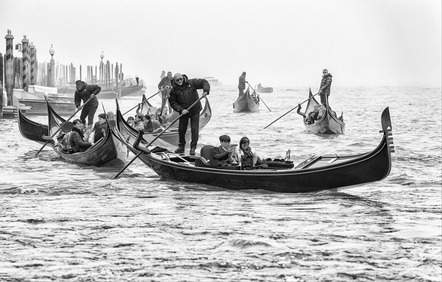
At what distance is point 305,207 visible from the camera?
240 inches

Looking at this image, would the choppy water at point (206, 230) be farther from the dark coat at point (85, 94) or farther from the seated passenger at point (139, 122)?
the dark coat at point (85, 94)

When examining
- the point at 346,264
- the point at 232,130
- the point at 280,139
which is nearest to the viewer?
the point at 346,264

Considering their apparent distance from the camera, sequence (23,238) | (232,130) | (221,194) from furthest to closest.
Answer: (232,130), (221,194), (23,238)

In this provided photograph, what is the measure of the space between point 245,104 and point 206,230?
15530 millimetres

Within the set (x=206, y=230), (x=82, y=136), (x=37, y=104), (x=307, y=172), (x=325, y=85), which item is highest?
(x=325, y=85)

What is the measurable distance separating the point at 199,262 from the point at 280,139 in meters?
9.58

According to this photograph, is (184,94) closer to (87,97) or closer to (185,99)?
(185,99)

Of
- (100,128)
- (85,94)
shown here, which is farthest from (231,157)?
(85,94)

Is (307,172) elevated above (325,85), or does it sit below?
below

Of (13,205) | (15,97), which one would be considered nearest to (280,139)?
(15,97)

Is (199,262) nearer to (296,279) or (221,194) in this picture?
(296,279)

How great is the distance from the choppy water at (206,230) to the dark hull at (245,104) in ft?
38.9

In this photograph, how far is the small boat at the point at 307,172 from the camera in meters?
5.95

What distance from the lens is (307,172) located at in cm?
621
